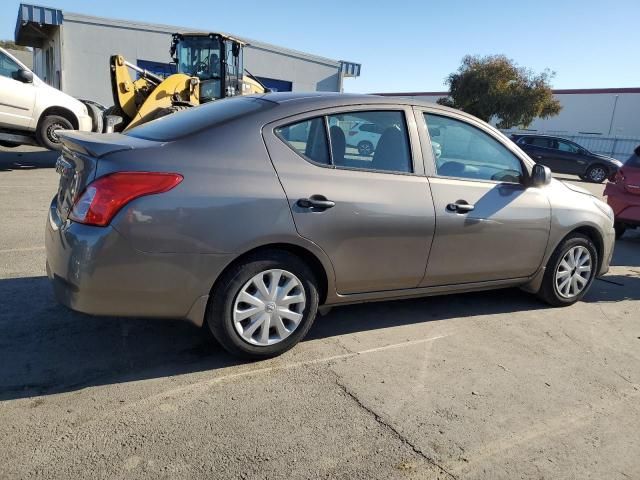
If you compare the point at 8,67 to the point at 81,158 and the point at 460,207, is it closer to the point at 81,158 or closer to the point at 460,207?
the point at 81,158

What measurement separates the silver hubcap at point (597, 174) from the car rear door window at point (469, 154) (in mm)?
19844

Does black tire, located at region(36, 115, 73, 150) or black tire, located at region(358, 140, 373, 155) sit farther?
black tire, located at region(36, 115, 73, 150)

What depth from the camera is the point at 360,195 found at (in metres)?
3.53

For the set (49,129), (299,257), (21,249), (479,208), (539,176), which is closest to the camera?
(299,257)

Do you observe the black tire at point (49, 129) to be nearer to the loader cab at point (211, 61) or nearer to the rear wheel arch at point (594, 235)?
the loader cab at point (211, 61)

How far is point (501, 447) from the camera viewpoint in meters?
2.77

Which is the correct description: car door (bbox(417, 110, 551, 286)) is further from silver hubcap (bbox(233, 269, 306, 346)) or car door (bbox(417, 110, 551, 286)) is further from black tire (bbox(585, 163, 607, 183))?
black tire (bbox(585, 163, 607, 183))

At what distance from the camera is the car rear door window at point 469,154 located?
4.02 meters

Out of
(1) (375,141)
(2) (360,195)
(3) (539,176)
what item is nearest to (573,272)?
(3) (539,176)

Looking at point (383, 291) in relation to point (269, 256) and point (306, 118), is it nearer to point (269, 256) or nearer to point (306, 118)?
point (269, 256)

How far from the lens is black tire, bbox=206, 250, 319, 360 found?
319 cm

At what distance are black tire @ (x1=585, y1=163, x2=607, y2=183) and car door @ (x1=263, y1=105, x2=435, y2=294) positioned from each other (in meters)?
20.7

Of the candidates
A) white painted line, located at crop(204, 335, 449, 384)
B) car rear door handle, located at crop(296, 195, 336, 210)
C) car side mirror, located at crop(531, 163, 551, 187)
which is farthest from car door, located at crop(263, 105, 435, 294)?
car side mirror, located at crop(531, 163, 551, 187)

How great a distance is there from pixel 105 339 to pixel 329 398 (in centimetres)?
159
